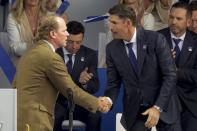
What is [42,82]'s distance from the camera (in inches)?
230

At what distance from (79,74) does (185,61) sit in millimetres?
1415

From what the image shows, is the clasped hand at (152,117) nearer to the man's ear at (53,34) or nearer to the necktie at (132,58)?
the necktie at (132,58)

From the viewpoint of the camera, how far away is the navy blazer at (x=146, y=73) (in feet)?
19.6

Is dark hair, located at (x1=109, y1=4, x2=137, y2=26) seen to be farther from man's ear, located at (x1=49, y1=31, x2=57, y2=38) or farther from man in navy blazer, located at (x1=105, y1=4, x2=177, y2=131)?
man's ear, located at (x1=49, y1=31, x2=57, y2=38)

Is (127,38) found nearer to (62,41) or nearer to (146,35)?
(146,35)

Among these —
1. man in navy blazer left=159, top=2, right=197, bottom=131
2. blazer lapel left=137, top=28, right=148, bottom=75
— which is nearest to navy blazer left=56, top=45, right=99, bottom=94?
man in navy blazer left=159, top=2, right=197, bottom=131

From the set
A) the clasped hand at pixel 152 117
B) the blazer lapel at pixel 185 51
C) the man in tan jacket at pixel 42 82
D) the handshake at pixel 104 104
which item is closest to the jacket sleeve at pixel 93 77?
the blazer lapel at pixel 185 51

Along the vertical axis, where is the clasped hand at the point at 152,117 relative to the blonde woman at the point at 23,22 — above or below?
below

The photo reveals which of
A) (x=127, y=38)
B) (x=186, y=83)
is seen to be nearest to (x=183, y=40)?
(x=186, y=83)

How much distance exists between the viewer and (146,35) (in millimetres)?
6090

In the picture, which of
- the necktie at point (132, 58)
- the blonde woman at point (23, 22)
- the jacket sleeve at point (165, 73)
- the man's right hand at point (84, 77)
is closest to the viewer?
the jacket sleeve at point (165, 73)

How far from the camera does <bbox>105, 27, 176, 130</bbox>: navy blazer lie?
598 cm

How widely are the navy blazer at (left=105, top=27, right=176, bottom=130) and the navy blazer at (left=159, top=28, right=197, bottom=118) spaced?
1.52ft

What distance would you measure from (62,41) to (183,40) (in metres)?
1.31
